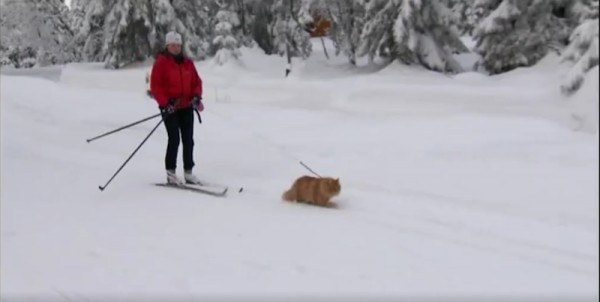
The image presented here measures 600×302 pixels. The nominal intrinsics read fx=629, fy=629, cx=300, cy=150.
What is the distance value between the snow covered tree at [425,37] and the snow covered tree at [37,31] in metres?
17.3

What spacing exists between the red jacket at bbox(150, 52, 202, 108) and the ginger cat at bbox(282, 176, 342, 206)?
1.94m

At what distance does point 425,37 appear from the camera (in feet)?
53.4

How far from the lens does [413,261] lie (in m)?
5.00

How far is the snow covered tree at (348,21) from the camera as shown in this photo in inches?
706

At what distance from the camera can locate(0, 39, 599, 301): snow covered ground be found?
4.59 metres

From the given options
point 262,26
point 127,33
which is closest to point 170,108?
point 127,33

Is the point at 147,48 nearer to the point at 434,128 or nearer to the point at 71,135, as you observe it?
→ the point at 71,135

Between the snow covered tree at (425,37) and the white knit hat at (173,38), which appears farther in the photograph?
the snow covered tree at (425,37)

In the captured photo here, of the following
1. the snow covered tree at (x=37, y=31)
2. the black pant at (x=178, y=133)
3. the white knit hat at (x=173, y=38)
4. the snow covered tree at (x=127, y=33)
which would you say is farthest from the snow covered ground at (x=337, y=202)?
the snow covered tree at (x=37, y=31)

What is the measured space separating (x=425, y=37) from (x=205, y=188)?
1021 centimetres

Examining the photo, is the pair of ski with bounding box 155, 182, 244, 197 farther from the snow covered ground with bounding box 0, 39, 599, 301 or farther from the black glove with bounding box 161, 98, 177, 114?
the black glove with bounding box 161, 98, 177, 114

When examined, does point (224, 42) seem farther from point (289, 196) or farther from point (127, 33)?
point (289, 196)

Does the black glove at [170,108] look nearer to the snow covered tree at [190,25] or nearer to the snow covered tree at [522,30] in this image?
the snow covered tree at [522,30]

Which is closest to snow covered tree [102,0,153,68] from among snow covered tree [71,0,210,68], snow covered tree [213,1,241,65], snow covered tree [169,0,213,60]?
snow covered tree [71,0,210,68]
